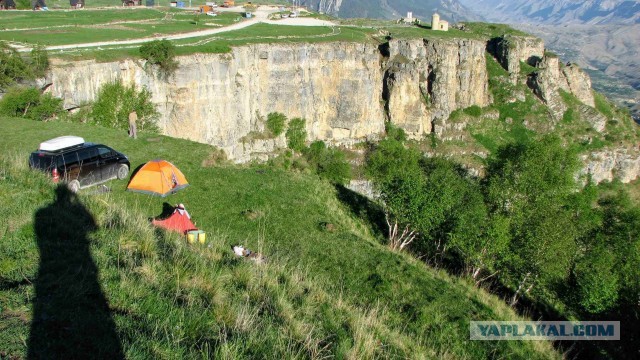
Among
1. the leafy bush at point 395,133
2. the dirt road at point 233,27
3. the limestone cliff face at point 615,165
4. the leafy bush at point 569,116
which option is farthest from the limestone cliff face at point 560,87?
the dirt road at point 233,27

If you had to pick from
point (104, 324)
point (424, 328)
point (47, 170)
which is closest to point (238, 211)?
point (47, 170)

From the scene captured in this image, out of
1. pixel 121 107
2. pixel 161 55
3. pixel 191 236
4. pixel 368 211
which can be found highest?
pixel 161 55

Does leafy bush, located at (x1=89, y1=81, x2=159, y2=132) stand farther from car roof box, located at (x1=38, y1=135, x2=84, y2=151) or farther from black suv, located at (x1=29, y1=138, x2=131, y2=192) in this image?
car roof box, located at (x1=38, y1=135, x2=84, y2=151)

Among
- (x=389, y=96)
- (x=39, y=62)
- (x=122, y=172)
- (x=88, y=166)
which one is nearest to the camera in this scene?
(x=88, y=166)

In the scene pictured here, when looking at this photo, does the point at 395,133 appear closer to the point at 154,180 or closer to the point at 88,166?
the point at 154,180

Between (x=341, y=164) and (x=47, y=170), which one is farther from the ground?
(x=47, y=170)

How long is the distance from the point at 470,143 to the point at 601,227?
36.1 m

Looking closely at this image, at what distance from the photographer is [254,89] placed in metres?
48.2

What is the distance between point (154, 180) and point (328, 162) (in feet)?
117

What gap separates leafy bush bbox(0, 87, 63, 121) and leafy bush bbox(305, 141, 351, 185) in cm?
2746

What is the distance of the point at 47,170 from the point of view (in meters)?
14.9

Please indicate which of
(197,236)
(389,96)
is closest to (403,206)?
(197,236)

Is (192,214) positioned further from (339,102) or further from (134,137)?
(339,102)

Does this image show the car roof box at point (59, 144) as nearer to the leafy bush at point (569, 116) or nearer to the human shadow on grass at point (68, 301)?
the human shadow on grass at point (68, 301)
